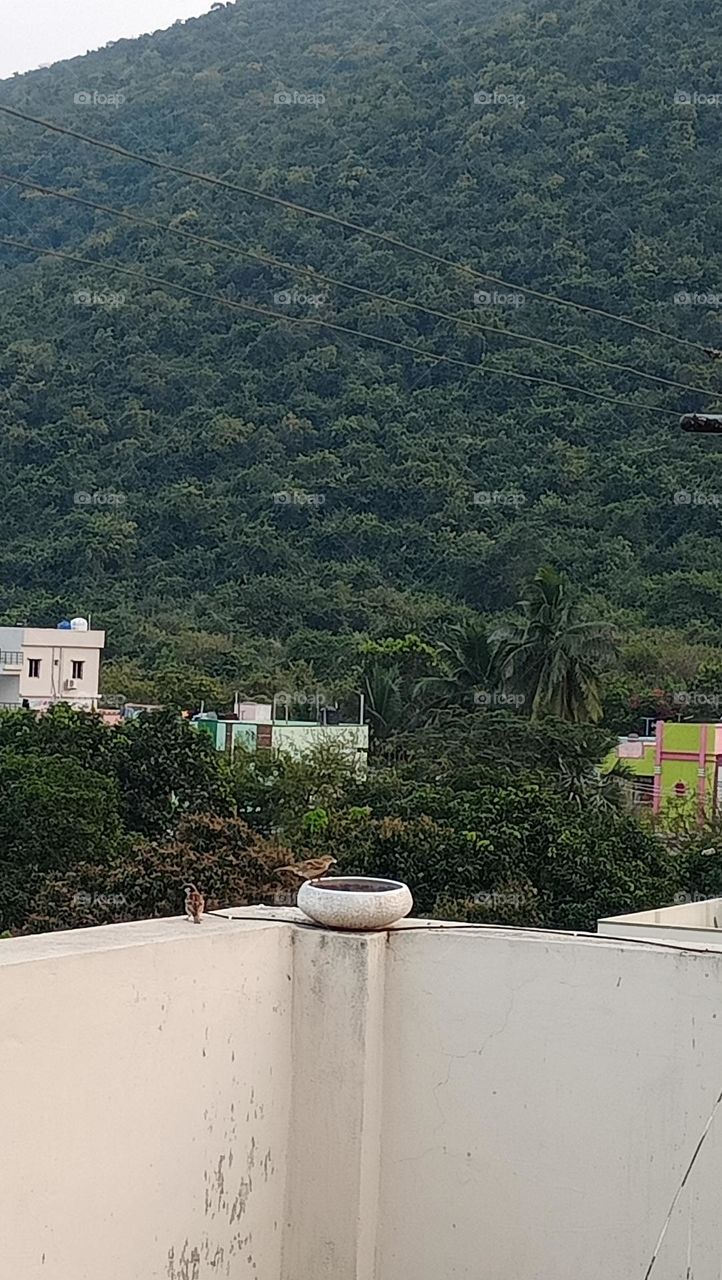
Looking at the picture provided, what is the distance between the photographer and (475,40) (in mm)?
74750

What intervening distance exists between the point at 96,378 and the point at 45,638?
29262 millimetres

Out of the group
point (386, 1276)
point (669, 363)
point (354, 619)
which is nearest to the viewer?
point (386, 1276)

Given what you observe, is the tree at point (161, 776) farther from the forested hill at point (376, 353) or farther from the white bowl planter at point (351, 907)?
the forested hill at point (376, 353)

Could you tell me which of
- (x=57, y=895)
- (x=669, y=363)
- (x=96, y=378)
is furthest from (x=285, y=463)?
(x=57, y=895)

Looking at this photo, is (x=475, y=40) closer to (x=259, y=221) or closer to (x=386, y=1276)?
(x=259, y=221)

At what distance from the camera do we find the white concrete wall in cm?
245

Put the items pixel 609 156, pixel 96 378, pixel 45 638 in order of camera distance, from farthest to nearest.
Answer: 1. pixel 609 156
2. pixel 96 378
3. pixel 45 638

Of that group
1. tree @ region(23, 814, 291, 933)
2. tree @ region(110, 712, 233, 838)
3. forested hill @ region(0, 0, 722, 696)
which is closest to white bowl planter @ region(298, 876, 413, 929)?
tree @ region(23, 814, 291, 933)

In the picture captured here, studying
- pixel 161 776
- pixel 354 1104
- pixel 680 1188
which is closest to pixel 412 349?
pixel 161 776

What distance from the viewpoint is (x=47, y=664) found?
33719 mm

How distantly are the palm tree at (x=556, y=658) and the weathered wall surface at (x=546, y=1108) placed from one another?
947 inches

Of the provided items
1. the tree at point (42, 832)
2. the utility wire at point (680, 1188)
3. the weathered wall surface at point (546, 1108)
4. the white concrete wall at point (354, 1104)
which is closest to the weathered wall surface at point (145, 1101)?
the white concrete wall at point (354, 1104)

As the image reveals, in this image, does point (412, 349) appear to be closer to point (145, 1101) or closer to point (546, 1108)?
point (546, 1108)

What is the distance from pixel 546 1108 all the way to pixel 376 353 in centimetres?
5921
